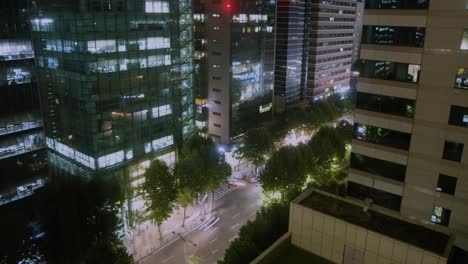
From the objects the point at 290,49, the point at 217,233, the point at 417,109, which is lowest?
the point at 217,233

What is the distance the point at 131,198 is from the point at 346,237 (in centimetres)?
3890

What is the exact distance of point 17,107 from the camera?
5234cm

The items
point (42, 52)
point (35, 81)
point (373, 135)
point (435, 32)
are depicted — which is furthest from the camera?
point (42, 52)

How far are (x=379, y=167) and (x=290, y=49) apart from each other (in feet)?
267

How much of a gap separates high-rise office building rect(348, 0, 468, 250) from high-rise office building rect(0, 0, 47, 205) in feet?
144

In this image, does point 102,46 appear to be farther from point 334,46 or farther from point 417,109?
point 334,46

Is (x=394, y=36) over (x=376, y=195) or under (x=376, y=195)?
over

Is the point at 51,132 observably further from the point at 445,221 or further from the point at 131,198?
the point at 445,221

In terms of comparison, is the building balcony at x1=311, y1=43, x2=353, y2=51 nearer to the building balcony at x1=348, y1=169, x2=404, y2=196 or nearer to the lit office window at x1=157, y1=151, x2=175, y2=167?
the lit office window at x1=157, y1=151, x2=175, y2=167

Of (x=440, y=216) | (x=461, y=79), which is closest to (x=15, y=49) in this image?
(x=461, y=79)

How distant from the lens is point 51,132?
199ft

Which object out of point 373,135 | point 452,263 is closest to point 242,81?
point 373,135

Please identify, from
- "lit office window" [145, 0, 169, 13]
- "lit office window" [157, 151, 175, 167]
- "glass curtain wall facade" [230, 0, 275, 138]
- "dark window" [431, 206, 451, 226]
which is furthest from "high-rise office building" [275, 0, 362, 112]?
"dark window" [431, 206, 451, 226]

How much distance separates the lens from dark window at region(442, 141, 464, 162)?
31312mm
